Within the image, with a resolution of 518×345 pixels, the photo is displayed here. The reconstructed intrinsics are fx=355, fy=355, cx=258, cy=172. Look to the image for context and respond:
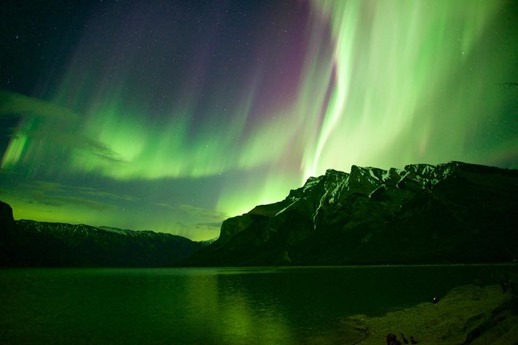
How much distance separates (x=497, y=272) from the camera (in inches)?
1148

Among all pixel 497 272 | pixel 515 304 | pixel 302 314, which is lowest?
pixel 302 314

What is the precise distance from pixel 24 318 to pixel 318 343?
51.6m

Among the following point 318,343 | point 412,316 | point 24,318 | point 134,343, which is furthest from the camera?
point 24,318

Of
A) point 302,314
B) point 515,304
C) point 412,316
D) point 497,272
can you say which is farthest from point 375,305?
point 515,304

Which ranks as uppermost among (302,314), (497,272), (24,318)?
(497,272)

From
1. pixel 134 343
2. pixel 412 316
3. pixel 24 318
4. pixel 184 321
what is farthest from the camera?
pixel 24 318

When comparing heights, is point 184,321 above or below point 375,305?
below

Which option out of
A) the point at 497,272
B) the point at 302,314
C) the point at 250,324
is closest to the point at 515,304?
the point at 497,272

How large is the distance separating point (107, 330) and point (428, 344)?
131 feet

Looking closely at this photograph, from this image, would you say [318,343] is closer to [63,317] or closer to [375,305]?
[375,305]

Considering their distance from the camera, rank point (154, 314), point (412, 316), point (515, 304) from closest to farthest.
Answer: point (515, 304)
point (412, 316)
point (154, 314)

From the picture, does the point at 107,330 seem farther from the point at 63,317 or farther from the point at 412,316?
the point at 412,316

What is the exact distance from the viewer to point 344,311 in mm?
57812

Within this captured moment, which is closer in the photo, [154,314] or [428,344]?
[428,344]
